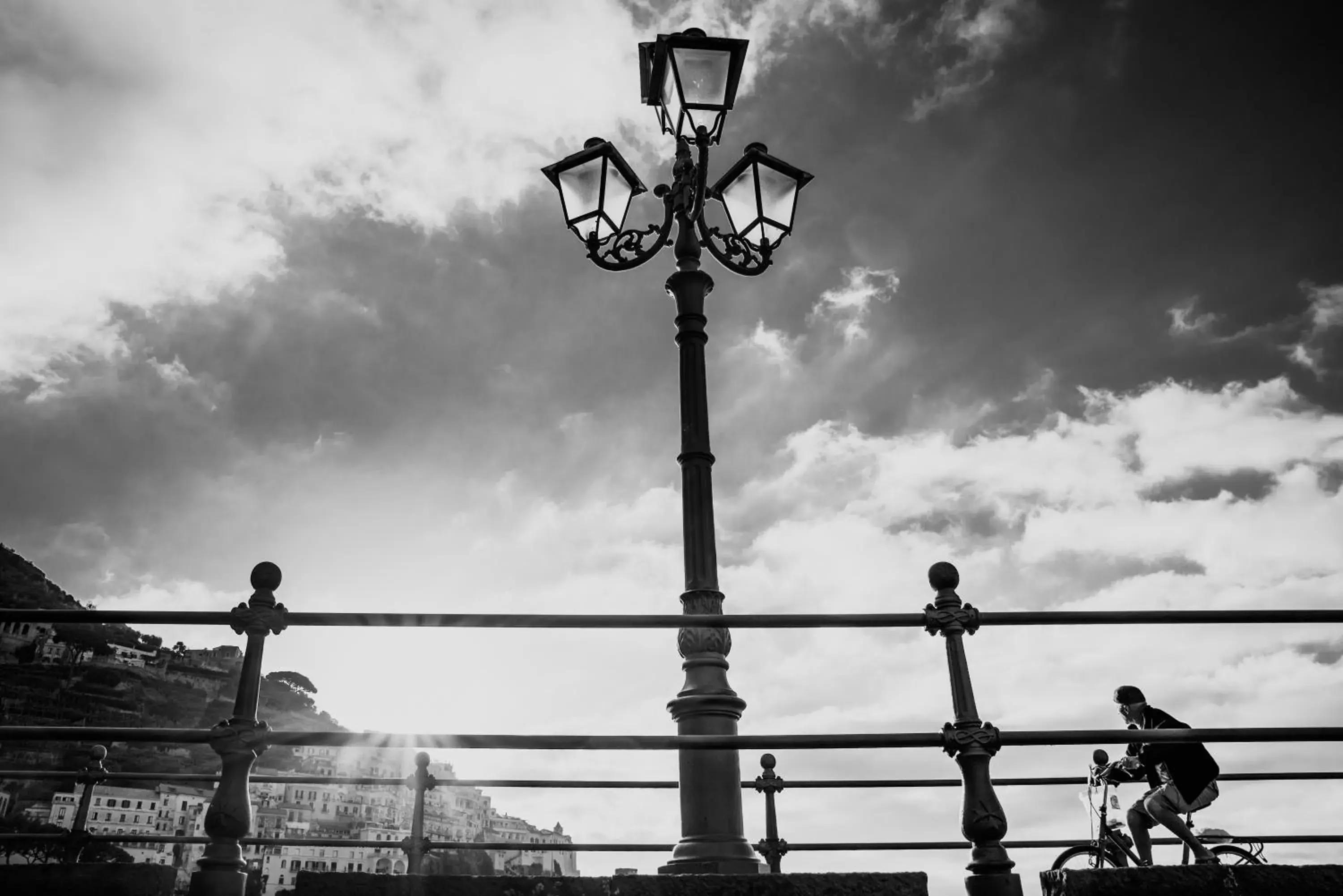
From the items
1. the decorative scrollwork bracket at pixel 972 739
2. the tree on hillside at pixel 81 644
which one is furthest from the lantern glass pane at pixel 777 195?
the tree on hillside at pixel 81 644

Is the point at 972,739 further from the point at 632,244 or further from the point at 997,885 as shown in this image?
the point at 632,244

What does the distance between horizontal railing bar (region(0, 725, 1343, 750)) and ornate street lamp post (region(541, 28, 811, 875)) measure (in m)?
1.28

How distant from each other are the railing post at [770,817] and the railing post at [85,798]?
5.05 meters

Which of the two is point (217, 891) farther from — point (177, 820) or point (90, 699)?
point (90, 699)

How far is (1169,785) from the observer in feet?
18.5

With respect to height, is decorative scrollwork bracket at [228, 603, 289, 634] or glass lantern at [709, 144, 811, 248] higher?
glass lantern at [709, 144, 811, 248]

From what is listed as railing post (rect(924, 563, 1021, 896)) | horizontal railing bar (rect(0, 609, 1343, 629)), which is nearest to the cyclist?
horizontal railing bar (rect(0, 609, 1343, 629))

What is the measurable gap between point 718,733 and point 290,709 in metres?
168

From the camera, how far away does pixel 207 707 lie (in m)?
154

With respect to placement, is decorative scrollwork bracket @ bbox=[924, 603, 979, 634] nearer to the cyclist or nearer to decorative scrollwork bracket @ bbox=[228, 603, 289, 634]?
decorative scrollwork bracket @ bbox=[228, 603, 289, 634]

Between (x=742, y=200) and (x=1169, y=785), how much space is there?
4.93m

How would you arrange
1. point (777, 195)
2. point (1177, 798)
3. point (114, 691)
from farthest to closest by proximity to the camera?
point (114, 691), point (777, 195), point (1177, 798)

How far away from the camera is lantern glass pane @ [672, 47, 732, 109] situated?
5.62m

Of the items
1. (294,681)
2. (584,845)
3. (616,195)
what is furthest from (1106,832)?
(294,681)
